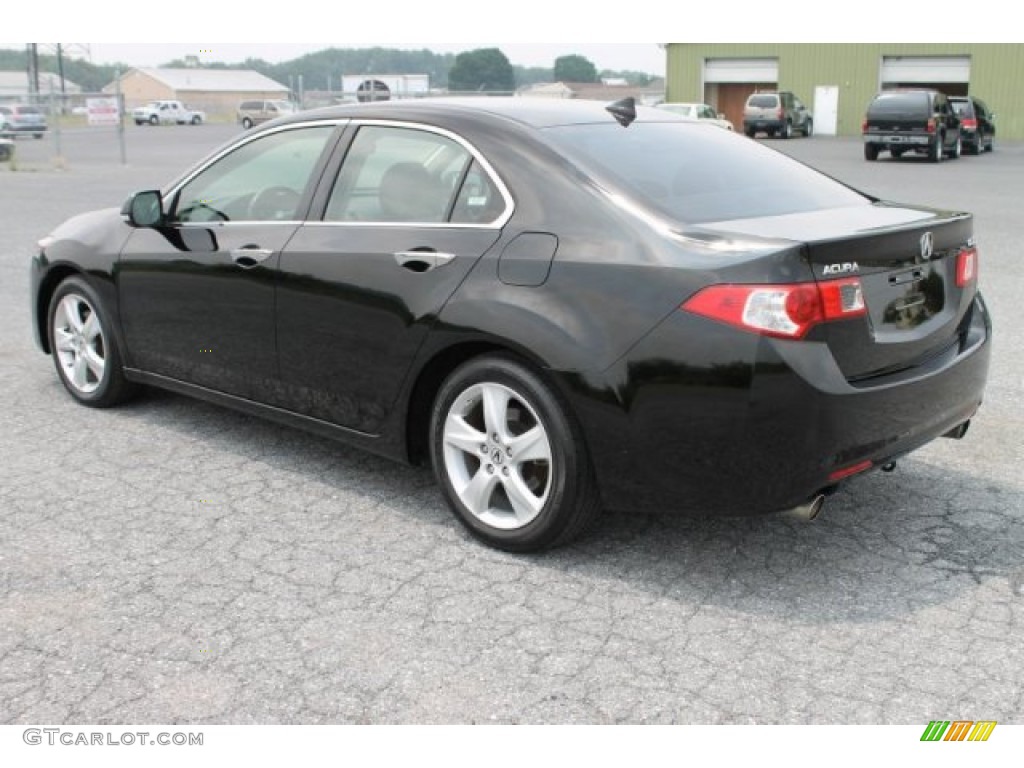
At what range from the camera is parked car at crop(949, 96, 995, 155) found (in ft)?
113

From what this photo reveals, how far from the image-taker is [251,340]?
5.03 m

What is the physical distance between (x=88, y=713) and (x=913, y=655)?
2327mm

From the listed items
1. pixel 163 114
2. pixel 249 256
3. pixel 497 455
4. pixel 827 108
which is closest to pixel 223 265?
pixel 249 256

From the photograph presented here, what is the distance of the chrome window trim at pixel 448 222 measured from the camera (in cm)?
423

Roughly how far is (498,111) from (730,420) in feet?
5.39

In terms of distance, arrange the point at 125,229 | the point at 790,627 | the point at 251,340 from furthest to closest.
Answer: the point at 125,229 < the point at 251,340 < the point at 790,627

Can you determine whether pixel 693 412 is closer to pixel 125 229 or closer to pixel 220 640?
pixel 220 640

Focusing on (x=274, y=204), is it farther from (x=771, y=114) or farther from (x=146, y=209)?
(x=771, y=114)

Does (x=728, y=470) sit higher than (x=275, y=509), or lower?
higher

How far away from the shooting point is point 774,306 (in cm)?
357

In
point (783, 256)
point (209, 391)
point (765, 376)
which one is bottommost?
point (209, 391)

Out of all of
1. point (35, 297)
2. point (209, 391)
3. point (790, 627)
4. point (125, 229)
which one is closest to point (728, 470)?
point (790, 627)

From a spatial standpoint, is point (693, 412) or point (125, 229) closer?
point (693, 412)

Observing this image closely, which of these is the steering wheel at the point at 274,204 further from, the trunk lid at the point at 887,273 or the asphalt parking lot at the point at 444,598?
the trunk lid at the point at 887,273
